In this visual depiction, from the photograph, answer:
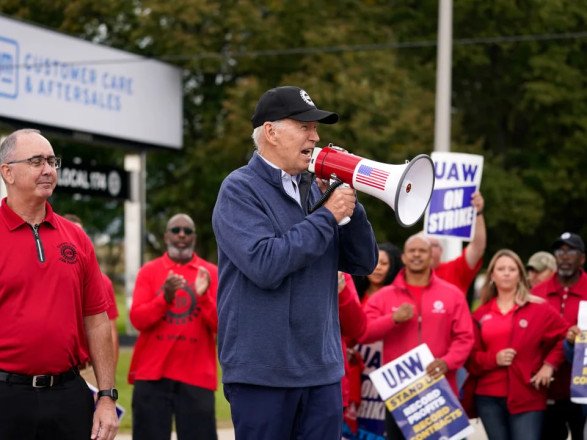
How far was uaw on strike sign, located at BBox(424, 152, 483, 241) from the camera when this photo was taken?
10250mm

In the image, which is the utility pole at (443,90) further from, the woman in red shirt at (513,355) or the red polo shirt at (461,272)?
the woman in red shirt at (513,355)

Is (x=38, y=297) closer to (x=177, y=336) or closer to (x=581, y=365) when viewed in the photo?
(x=177, y=336)

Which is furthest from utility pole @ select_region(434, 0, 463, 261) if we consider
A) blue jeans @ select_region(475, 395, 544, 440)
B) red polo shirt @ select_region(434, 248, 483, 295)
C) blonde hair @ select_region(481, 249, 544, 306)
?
blue jeans @ select_region(475, 395, 544, 440)

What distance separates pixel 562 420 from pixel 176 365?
9.83 ft

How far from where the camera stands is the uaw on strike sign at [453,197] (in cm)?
1025

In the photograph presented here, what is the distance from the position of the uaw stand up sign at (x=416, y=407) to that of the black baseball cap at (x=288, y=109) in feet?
12.4

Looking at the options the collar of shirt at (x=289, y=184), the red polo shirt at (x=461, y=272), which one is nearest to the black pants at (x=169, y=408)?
the red polo shirt at (x=461, y=272)

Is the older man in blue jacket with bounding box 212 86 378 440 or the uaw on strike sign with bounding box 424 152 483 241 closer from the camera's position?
the older man in blue jacket with bounding box 212 86 378 440

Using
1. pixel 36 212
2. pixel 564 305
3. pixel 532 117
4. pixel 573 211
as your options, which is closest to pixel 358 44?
pixel 532 117

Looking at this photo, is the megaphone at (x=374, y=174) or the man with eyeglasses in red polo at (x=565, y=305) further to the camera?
the man with eyeglasses in red polo at (x=565, y=305)

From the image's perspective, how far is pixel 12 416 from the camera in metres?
5.19

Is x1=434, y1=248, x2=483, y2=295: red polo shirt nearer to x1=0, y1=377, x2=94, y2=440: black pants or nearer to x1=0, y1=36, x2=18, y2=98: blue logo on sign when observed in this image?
x1=0, y1=377, x2=94, y2=440: black pants

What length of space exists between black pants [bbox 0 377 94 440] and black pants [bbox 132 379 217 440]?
138 inches

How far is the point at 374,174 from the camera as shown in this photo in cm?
495
